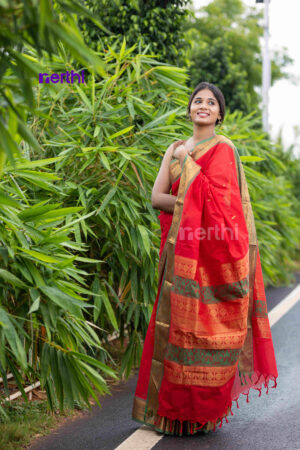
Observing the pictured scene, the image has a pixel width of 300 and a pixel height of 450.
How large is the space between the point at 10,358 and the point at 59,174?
1.65 metres

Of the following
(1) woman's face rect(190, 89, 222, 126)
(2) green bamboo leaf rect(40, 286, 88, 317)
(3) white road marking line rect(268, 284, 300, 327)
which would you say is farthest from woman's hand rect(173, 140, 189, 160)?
(3) white road marking line rect(268, 284, 300, 327)

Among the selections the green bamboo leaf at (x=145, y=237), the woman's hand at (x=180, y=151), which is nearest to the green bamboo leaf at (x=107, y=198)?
the green bamboo leaf at (x=145, y=237)

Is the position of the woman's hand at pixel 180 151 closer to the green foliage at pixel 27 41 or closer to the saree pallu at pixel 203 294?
the saree pallu at pixel 203 294

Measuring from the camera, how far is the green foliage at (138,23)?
6.72m

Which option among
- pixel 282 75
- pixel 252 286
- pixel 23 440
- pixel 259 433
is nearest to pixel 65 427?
pixel 23 440

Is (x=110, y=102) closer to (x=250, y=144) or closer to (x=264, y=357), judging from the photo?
(x=264, y=357)

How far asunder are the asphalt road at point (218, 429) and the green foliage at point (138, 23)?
12.0 ft

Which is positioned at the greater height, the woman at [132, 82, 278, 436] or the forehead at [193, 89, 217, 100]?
the forehead at [193, 89, 217, 100]

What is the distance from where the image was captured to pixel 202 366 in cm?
351

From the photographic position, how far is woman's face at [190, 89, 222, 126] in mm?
3693

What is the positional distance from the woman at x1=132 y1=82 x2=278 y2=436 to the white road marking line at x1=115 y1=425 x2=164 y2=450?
6cm

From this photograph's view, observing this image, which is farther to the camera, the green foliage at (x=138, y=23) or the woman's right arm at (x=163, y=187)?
the green foliage at (x=138, y=23)

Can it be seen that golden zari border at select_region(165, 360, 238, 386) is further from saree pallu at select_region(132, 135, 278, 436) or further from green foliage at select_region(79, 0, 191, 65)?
green foliage at select_region(79, 0, 191, 65)

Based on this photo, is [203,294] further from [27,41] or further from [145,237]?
[27,41]
